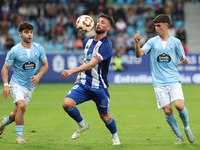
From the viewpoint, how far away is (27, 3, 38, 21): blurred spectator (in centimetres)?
2305

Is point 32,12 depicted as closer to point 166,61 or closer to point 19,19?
point 19,19

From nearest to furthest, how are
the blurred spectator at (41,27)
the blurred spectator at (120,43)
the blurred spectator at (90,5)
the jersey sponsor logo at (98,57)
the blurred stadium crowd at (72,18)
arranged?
the jersey sponsor logo at (98,57) < the blurred spectator at (120,43) < the blurred stadium crowd at (72,18) < the blurred spectator at (41,27) < the blurred spectator at (90,5)

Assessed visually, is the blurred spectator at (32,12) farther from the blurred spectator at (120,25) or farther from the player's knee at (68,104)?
the player's knee at (68,104)

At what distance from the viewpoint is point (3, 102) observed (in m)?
12.3

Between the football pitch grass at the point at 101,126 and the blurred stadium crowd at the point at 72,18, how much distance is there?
8.87 meters

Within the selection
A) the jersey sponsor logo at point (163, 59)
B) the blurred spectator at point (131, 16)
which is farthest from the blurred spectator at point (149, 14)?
the jersey sponsor logo at point (163, 59)

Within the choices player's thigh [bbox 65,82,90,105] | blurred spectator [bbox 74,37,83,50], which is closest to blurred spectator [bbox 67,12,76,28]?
blurred spectator [bbox 74,37,83,50]

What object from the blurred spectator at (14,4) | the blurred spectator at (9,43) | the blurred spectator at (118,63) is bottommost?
the blurred spectator at (118,63)

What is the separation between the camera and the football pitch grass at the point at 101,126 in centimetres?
584

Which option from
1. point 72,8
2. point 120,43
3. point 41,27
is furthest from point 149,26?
point 41,27

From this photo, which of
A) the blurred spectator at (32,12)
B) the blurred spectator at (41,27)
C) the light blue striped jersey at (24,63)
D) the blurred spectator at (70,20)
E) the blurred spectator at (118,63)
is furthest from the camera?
the blurred spectator at (32,12)

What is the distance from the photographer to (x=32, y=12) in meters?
23.3

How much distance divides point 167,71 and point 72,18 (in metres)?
17.5

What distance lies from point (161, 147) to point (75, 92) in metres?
1.81
